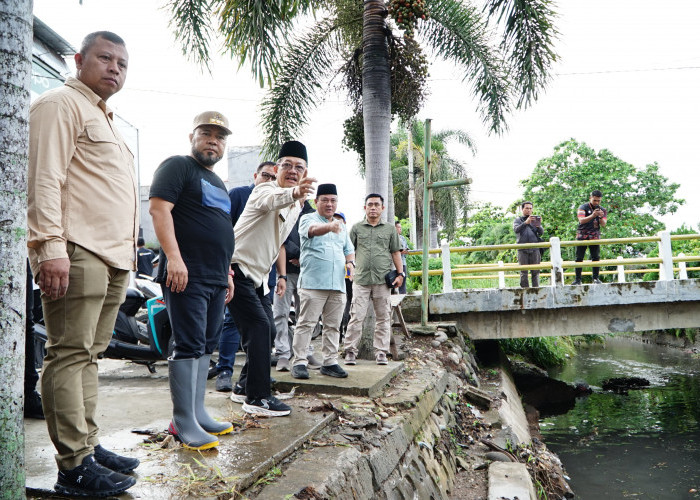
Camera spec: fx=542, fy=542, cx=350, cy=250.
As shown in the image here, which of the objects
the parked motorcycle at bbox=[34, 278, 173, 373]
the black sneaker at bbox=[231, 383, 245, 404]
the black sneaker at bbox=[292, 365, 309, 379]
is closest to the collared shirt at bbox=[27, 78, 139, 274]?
the black sneaker at bbox=[231, 383, 245, 404]

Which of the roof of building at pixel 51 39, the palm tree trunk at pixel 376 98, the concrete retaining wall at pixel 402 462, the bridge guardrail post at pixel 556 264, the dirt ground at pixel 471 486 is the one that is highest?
the roof of building at pixel 51 39

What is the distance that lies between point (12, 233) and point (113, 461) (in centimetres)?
123

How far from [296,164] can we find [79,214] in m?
1.66

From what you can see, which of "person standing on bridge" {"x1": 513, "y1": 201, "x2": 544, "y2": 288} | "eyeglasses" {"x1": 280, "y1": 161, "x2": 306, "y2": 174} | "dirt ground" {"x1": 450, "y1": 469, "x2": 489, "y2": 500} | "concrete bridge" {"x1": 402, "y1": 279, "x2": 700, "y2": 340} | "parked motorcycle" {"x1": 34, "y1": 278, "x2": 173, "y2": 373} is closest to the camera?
"eyeglasses" {"x1": 280, "y1": 161, "x2": 306, "y2": 174}

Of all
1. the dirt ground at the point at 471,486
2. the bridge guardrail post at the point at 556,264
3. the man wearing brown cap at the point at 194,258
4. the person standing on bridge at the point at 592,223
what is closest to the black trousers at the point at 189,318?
the man wearing brown cap at the point at 194,258

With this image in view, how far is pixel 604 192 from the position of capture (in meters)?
28.7

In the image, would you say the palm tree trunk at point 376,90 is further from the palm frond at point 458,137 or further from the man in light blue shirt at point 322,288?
the palm frond at point 458,137

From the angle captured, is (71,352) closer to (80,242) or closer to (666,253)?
(80,242)

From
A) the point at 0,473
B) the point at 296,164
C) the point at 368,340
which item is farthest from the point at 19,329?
the point at 368,340

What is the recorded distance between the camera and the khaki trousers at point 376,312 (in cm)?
575

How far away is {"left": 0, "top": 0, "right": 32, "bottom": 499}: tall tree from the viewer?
161cm

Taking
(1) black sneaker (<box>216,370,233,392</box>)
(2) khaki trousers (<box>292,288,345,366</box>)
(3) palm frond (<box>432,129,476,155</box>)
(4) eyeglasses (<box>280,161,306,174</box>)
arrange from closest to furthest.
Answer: (4) eyeglasses (<box>280,161,306,174</box>) → (1) black sneaker (<box>216,370,233,392</box>) → (2) khaki trousers (<box>292,288,345,366</box>) → (3) palm frond (<box>432,129,476,155</box>)

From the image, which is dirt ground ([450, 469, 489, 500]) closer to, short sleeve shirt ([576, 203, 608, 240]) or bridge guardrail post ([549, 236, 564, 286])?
bridge guardrail post ([549, 236, 564, 286])

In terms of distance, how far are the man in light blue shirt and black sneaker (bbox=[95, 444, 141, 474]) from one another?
2132 mm
